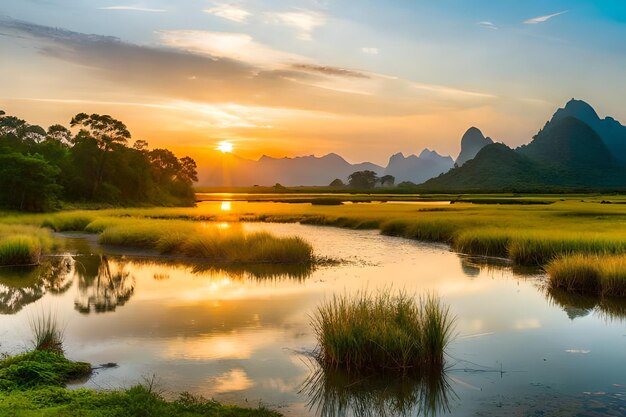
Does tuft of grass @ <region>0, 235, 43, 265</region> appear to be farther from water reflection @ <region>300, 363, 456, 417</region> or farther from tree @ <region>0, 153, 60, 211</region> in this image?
tree @ <region>0, 153, 60, 211</region>

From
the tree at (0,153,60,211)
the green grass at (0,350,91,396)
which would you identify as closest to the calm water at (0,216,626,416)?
the green grass at (0,350,91,396)

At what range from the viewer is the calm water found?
1141 centimetres

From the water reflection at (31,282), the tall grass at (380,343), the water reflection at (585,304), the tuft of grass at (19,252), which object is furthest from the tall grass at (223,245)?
the tall grass at (380,343)

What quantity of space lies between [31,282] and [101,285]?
12.0 feet

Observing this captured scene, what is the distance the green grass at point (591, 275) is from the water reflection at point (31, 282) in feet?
75.0

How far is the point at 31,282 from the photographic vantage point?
85.6ft

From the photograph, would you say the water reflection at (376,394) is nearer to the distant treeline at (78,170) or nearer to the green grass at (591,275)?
the green grass at (591,275)

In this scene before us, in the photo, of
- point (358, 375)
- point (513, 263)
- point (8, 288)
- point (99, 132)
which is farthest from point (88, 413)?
point (99, 132)

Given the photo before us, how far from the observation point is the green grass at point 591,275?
74.2 ft

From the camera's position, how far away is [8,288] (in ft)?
79.6

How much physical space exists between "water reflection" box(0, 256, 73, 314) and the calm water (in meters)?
0.09

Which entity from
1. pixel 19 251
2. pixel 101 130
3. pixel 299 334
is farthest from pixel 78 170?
pixel 299 334

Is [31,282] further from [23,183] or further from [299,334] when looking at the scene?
[23,183]

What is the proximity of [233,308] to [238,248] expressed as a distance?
14621 millimetres
